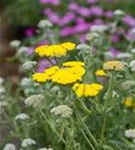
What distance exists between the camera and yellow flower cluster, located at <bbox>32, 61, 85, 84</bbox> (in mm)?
2211

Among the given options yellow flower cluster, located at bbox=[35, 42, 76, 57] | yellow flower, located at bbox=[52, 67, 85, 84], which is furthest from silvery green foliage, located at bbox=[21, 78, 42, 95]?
yellow flower, located at bbox=[52, 67, 85, 84]

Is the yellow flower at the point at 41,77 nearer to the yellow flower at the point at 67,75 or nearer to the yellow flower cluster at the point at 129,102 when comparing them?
the yellow flower at the point at 67,75

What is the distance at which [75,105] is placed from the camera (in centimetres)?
237

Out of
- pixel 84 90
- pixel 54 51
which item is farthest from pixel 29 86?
pixel 84 90

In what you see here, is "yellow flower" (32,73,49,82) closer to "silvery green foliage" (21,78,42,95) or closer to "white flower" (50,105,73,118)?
"white flower" (50,105,73,118)

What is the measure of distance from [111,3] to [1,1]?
177 cm

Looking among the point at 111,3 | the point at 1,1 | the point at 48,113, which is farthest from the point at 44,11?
the point at 48,113

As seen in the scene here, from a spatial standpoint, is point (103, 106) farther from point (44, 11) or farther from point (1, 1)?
point (1, 1)

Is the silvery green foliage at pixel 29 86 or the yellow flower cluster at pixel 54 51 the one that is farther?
the silvery green foliage at pixel 29 86

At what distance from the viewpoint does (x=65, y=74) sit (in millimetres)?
2236

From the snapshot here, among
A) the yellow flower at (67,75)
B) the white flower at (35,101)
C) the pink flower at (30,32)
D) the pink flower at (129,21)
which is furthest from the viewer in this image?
the pink flower at (30,32)

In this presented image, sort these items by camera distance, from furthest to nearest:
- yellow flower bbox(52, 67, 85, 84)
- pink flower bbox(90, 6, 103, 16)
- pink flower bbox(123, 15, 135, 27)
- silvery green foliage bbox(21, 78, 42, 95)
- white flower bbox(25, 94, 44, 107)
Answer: pink flower bbox(90, 6, 103, 16) → pink flower bbox(123, 15, 135, 27) → silvery green foliage bbox(21, 78, 42, 95) → white flower bbox(25, 94, 44, 107) → yellow flower bbox(52, 67, 85, 84)

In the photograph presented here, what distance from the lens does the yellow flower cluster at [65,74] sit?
221 cm

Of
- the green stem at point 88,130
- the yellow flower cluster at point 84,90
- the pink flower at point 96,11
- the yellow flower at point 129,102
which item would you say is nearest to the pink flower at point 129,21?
the pink flower at point 96,11
